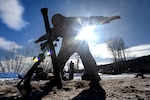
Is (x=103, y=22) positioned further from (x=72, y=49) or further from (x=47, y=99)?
(x=47, y=99)

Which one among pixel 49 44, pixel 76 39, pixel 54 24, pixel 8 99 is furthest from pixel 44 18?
pixel 8 99

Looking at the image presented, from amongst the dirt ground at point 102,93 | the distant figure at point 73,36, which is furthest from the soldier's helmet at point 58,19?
the dirt ground at point 102,93

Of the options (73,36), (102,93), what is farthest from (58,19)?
(102,93)

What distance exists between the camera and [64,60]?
5211mm

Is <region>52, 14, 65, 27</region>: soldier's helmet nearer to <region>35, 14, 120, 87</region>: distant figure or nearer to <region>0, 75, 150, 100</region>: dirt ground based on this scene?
<region>35, 14, 120, 87</region>: distant figure

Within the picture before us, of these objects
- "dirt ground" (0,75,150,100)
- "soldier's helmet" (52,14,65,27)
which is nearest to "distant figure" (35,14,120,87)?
"soldier's helmet" (52,14,65,27)

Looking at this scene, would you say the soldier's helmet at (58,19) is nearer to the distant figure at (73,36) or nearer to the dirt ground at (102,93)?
the distant figure at (73,36)

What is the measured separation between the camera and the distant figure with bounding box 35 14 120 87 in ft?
16.1

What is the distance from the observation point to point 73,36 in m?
5.05

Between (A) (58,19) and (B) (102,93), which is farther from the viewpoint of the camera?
(A) (58,19)

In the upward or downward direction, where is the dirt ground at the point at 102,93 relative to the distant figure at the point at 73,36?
downward

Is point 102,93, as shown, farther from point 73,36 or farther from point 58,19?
point 58,19

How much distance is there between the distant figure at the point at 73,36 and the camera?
491 centimetres

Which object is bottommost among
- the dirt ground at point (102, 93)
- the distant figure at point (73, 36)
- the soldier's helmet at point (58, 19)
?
the dirt ground at point (102, 93)
